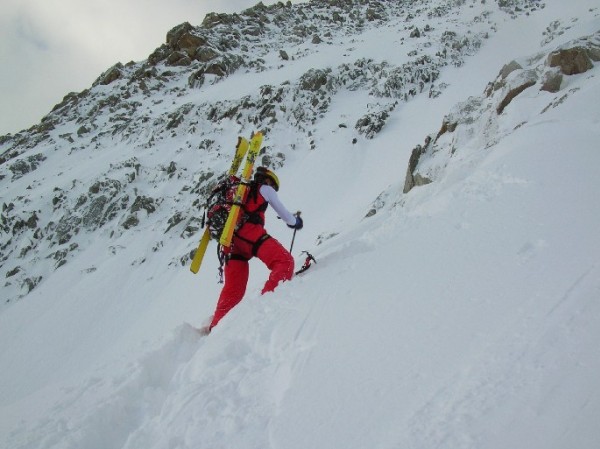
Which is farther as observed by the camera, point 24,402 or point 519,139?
point 519,139

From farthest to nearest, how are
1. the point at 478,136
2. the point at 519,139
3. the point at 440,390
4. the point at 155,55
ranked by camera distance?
the point at 155,55, the point at 478,136, the point at 519,139, the point at 440,390

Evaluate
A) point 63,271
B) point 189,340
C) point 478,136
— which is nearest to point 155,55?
point 63,271

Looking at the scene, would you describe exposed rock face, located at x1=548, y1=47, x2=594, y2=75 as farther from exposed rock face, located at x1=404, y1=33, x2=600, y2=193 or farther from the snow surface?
the snow surface

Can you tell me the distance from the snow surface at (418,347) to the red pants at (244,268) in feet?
1.08

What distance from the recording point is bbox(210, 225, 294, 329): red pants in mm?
4637

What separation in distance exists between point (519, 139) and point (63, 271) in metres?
15.5

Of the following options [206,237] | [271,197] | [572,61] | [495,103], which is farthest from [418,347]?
[572,61]

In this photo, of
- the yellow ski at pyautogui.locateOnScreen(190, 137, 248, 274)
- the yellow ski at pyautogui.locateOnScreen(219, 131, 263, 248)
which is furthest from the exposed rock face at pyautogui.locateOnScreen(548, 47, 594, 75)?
the yellow ski at pyautogui.locateOnScreen(219, 131, 263, 248)

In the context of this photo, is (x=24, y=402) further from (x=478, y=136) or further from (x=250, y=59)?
(x=250, y=59)

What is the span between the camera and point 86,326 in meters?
11.8

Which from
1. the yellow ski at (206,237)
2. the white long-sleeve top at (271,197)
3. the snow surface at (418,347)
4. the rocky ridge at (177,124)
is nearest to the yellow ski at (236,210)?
the white long-sleeve top at (271,197)

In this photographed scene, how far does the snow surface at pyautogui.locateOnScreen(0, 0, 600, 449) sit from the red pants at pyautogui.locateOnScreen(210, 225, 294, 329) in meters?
0.33

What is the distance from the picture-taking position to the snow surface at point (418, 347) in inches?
75.5

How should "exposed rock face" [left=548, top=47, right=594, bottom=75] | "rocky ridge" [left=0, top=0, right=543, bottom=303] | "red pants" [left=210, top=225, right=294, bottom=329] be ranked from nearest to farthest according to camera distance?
"red pants" [left=210, top=225, right=294, bottom=329] → "exposed rock face" [left=548, top=47, right=594, bottom=75] → "rocky ridge" [left=0, top=0, right=543, bottom=303]
